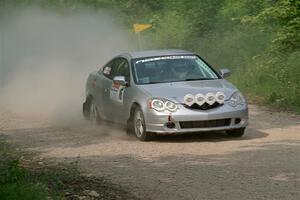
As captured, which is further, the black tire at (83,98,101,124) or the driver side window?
the black tire at (83,98,101,124)

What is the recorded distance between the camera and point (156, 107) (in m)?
13.5

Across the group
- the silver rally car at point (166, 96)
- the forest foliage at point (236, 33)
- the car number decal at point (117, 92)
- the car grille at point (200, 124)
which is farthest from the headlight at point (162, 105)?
the forest foliage at point (236, 33)

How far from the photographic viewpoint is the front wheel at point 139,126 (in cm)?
1374

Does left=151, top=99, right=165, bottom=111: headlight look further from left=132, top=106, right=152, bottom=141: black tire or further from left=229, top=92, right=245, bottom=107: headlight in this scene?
left=229, top=92, right=245, bottom=107: headlight

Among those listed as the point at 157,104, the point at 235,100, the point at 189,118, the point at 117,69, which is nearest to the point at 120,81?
the point at 117,69

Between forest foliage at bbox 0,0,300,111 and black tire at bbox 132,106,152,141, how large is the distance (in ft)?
16.7

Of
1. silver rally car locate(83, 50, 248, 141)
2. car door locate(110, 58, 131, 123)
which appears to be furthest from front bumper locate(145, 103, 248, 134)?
car door locate(110, 58, 131, 123)

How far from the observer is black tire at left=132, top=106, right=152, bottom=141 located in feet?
45.1

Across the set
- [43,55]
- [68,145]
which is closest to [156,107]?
[68,145]

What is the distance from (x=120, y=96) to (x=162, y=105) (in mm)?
1482

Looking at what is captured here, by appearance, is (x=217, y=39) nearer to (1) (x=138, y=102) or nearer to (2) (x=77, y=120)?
(2) (x=77, y=120)

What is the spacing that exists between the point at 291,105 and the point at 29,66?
54.2 feet

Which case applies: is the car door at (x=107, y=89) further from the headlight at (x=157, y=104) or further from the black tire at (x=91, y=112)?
the headlight at (x=157, y=104)

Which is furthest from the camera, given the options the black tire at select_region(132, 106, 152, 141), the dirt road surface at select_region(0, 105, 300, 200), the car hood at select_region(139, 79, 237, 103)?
the black tire at select_region(132, 106, 152, 141)
